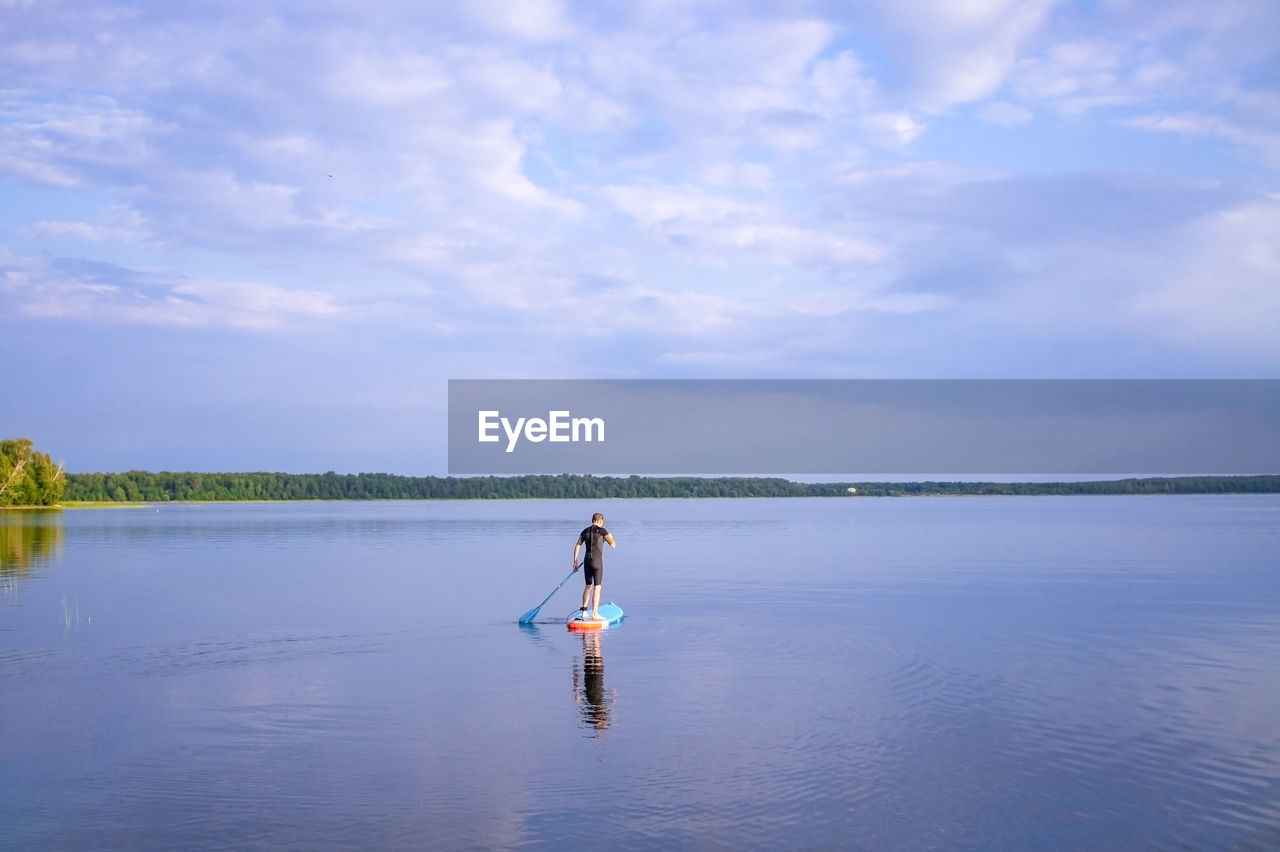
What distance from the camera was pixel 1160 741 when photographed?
1197 cm

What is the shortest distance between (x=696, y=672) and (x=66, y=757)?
865 centimetres

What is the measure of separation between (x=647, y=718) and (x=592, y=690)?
201 centimetres

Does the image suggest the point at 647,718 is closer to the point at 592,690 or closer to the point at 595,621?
the point at 592,690

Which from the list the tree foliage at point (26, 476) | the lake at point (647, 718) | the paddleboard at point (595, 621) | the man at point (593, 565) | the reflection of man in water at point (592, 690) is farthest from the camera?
the tree foliage at point (26, 476)

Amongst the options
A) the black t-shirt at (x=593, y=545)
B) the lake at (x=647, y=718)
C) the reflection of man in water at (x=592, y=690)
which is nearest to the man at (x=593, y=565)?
the black t-shirt at (x=593, y=545)

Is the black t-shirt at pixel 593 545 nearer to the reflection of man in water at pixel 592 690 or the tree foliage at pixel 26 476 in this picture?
the reflection of man in water at pixel 592 690

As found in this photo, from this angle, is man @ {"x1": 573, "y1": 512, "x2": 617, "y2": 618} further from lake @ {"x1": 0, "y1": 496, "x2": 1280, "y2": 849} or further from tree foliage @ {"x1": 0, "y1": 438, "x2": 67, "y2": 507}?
tree foliage @ {"x1": 0, "y1": 438, "x2": 67, "y2": 507}

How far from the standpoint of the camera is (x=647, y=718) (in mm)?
13047

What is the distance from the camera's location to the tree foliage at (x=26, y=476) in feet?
371

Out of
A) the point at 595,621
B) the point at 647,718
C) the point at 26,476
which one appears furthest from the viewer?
the point at 26,476

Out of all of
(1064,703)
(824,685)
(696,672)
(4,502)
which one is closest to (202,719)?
(696,672)

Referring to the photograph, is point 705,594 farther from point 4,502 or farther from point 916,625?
point 4,502

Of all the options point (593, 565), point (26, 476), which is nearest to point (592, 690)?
point (593, 565)

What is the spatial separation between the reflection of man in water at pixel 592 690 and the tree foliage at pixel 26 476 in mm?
114418
